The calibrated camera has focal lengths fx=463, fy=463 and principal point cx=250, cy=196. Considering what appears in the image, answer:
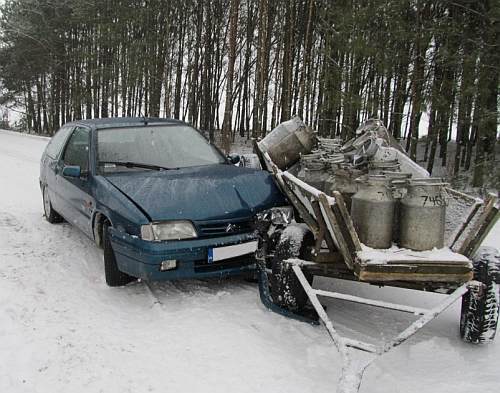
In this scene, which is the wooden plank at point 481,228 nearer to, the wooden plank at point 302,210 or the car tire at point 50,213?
the wooden plank at point 302,210

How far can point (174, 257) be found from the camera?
3.92 m

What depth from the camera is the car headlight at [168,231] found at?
3916 millimetres

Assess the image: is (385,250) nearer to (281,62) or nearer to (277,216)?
(277,216)

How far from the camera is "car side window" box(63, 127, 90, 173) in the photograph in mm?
5262

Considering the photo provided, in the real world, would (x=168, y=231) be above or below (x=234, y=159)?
below

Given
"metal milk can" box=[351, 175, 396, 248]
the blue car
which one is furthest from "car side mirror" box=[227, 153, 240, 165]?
"metal milk can" box=[351, 175, 396, 248]

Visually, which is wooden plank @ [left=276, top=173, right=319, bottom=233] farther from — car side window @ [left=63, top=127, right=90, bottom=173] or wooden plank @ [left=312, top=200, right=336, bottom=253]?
car side window @ [left=63, top=127, right=90, bottom=173]

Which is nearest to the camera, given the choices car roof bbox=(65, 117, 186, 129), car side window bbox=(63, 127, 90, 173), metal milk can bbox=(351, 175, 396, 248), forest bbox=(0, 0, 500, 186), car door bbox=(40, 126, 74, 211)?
metal milk can bbox=(351, 175, 396, 248)

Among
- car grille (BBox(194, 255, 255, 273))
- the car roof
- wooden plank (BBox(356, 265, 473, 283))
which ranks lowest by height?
car grille (BBox(194, 255, 255, 273))

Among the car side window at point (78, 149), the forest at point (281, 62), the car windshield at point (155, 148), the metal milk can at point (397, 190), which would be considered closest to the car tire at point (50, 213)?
the car side window at point (78, 149)

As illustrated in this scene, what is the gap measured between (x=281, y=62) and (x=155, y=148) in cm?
2359

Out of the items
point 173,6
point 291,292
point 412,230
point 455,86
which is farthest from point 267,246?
point 173,6

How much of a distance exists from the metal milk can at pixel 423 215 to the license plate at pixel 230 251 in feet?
4.84

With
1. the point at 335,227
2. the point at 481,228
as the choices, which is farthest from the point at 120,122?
the point at 481,228
